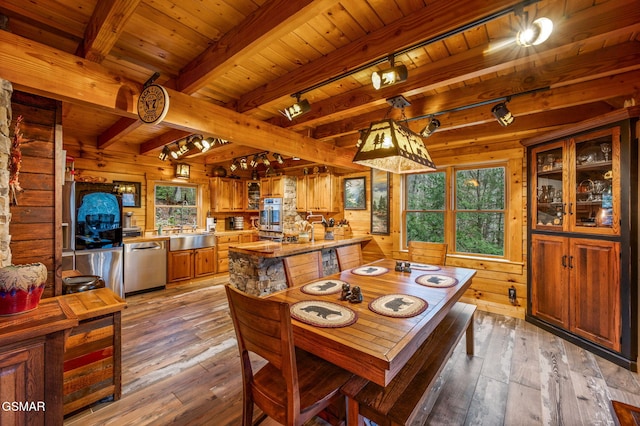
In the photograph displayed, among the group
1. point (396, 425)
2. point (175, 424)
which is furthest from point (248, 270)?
point (396, 425)

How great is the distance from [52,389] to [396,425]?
1834 mm

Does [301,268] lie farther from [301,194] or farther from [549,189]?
[301,194]

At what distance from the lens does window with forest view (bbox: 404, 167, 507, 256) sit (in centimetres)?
408

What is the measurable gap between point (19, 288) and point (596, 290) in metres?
4.71

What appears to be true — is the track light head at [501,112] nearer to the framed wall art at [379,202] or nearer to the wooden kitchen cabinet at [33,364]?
the framed wall art at [379,202]

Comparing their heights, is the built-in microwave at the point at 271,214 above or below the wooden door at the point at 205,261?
above

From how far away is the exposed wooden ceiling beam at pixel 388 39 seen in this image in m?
1.53

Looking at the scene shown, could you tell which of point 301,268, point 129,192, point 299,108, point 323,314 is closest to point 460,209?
point 301,268

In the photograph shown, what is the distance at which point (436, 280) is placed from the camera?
2479 millimetres

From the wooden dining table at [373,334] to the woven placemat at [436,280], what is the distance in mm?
56

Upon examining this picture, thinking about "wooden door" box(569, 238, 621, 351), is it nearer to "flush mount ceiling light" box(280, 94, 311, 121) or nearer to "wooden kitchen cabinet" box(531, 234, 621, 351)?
"wooden kitchen cabinet" box(531, 234, 621, 351)

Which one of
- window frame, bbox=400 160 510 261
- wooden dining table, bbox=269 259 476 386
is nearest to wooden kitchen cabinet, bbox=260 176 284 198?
window frame, bbox=400 160 510 261

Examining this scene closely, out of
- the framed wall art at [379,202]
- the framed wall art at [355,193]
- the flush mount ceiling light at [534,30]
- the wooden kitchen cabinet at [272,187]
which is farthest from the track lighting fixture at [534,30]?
the wooden kitchen cabinet at [272,187]

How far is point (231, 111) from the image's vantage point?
287cm
